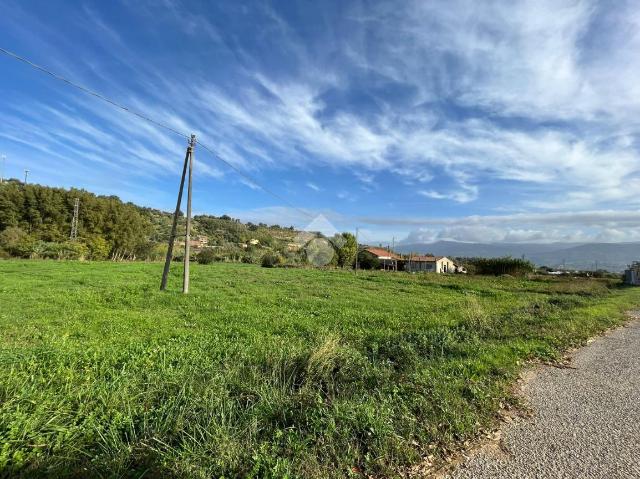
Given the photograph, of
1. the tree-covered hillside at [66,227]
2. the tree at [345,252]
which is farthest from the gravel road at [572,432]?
the tree at [345,252]

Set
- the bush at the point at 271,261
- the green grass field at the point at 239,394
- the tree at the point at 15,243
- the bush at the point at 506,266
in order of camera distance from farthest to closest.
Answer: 1. the bush at the point at 271,261
2. the bush at the point at 506,266
3. the tree at the point at 15,243
4. the green grass field at the point at 239,394

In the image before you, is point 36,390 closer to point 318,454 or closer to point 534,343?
point 318,454

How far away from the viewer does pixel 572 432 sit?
10.8ft

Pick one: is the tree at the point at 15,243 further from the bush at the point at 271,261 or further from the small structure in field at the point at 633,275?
the small structure in field at the point at 633,275

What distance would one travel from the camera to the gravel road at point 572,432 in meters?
2.73

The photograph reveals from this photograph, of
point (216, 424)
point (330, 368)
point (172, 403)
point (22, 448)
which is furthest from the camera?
point (330, 368)

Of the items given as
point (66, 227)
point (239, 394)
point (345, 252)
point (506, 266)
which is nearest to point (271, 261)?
point (345, 252)

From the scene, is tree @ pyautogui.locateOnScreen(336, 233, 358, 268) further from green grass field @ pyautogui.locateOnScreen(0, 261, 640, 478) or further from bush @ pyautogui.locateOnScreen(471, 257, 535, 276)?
green grass field @ pyautogui.locateOnScreen(0, 261, 640, 478)

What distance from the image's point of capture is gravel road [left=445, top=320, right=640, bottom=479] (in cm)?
273

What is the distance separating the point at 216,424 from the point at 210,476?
55cm

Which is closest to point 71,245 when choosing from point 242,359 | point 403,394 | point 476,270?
point 242,359

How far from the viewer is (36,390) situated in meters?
3.67

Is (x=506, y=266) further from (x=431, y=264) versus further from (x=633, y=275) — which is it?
(x=431, y=264)

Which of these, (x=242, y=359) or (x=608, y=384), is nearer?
(x=608, y=384)
